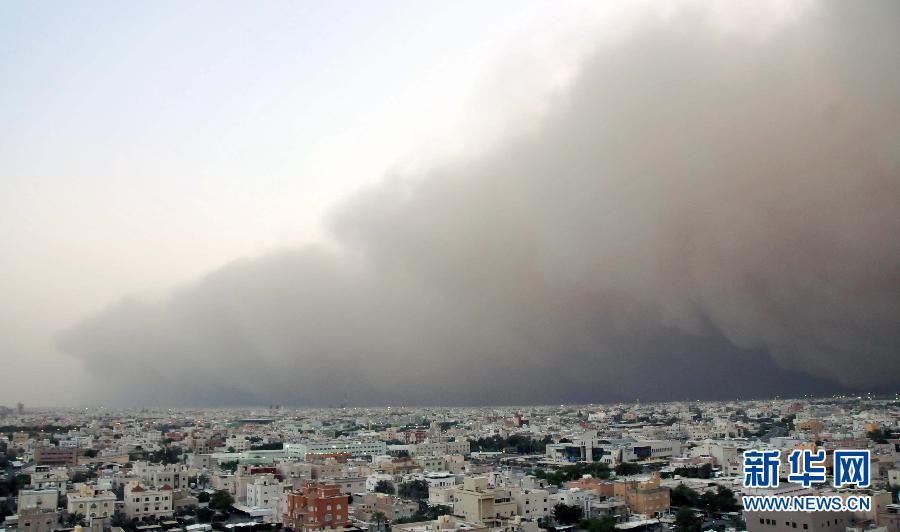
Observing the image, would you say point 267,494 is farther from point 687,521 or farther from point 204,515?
point 687,521

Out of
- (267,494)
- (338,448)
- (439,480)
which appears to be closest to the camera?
(267,494)

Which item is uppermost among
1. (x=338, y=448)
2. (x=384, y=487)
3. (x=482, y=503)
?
(x=482, y=503)

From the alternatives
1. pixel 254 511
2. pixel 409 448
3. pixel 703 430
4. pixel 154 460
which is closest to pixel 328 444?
pixel 409 448

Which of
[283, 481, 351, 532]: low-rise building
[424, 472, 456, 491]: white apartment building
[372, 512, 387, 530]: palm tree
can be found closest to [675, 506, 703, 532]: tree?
[372, 512, 387, 530]: palm tree

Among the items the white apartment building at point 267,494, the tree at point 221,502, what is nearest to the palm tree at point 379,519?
the white apartment building at point 267,494

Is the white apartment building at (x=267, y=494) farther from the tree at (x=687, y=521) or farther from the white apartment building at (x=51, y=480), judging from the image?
the tree at (x=687, y=521)

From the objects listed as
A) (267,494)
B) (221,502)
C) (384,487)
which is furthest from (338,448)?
(221,502)
